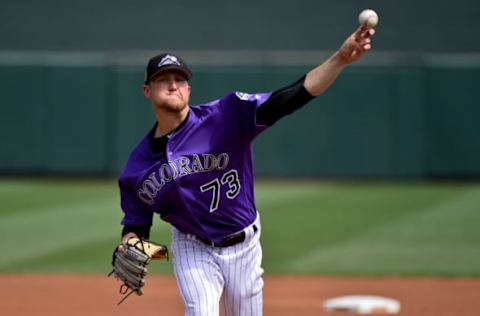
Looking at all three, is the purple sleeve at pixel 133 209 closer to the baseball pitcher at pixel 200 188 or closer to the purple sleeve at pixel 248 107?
→ the baseball pitcher at pixel 200 188

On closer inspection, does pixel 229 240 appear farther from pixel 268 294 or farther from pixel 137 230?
pixel 268 294

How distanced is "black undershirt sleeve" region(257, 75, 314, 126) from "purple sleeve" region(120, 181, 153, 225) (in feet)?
2.55

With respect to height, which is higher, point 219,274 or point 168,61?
point 168,61

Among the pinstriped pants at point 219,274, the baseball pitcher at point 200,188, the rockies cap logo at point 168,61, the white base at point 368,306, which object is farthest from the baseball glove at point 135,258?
the white base at point 368,306

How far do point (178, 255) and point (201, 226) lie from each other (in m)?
0.20

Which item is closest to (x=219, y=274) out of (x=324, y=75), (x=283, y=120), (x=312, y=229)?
(x=324, y=75)

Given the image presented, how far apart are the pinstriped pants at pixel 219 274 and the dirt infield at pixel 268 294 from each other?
3.09 m

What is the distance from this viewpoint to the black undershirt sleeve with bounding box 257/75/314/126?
15.3ft

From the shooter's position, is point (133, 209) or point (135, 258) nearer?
point (135, 258)

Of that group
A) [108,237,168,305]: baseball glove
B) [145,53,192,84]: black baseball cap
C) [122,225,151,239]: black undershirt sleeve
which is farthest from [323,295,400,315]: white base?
[145,53,192,84]: black baseball cap

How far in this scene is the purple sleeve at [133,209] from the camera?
5.19m

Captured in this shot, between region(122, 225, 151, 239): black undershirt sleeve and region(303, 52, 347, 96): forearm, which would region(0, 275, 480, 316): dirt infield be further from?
region(303, 52, 347, 96): forearm

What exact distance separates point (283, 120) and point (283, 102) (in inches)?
551

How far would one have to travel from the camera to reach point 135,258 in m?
5.07
